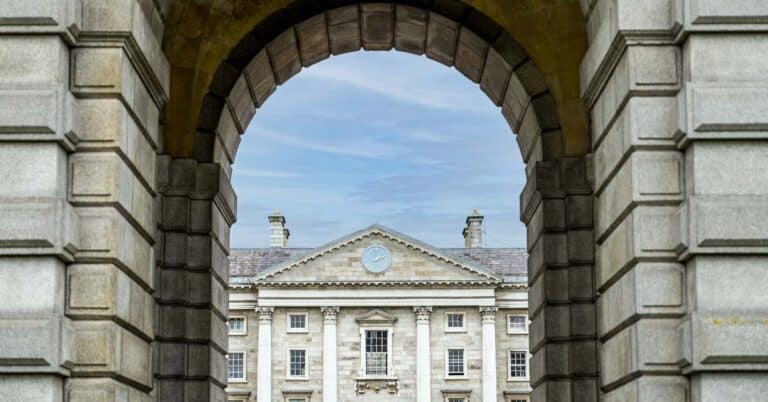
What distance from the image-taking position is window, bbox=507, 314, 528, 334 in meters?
82.9

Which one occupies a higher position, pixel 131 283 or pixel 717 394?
pixel 131 283

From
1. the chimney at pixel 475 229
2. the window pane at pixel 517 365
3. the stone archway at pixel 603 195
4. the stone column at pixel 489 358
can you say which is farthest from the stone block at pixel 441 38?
the chimney at pixel 475 229

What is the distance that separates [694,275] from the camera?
902 centimetres

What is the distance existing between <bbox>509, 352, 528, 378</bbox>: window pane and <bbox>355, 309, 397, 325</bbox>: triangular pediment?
27.2ft

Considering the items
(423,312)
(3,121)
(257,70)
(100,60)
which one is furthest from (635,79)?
(423,312)

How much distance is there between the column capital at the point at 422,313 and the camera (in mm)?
82438

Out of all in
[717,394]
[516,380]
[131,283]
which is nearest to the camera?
[717,394]

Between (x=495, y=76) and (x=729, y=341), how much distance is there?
837 centimetres

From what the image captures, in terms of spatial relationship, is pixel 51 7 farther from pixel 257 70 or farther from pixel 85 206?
pixel 257 70

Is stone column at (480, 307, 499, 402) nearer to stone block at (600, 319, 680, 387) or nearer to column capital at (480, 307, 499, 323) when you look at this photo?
column capital at (480, 307, 499, 323)

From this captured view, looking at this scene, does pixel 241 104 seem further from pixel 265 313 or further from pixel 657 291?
pixel 265 313

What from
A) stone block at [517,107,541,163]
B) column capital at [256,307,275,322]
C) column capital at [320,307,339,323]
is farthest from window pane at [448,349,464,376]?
stone block at [517,107,541,163]

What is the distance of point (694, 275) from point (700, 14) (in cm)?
195

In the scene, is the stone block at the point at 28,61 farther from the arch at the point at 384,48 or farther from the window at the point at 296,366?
the window at the point at 296,366
